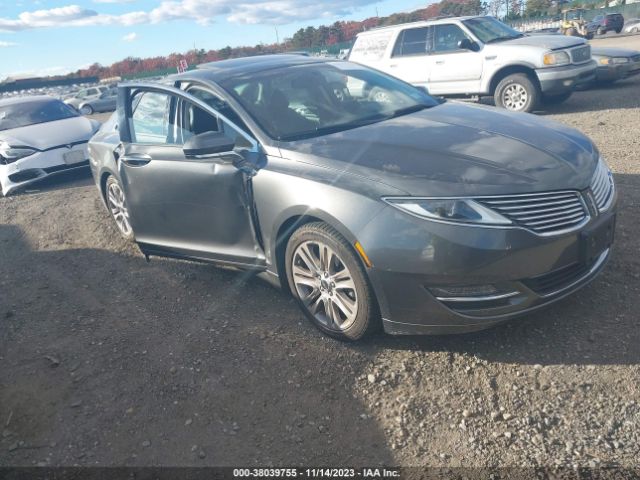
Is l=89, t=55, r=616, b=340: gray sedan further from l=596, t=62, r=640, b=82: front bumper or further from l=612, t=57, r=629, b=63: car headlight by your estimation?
l=612, t=57, r=629, b=63: car headlight

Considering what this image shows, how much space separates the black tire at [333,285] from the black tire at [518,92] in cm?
742

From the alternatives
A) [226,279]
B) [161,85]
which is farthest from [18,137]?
[226,279]

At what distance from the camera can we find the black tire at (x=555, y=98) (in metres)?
9.81

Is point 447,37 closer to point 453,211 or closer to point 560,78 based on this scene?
point 560,78

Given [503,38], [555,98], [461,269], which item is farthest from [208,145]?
[555,98]

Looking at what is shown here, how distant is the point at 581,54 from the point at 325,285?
8.56 metres

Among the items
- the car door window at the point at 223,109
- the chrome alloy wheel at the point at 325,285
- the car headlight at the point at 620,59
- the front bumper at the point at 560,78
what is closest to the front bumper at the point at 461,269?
the chrome alloy wheel at the point at 325,285

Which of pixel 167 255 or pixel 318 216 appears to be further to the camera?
pixel 167 255

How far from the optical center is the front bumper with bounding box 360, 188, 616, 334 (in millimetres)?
2736

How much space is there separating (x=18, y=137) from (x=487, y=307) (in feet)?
28.2

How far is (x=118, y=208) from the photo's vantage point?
5.76 m

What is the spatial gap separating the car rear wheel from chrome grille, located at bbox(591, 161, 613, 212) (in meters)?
4.34

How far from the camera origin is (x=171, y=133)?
14.0 feet

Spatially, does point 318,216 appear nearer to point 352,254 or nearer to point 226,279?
point 352,254
